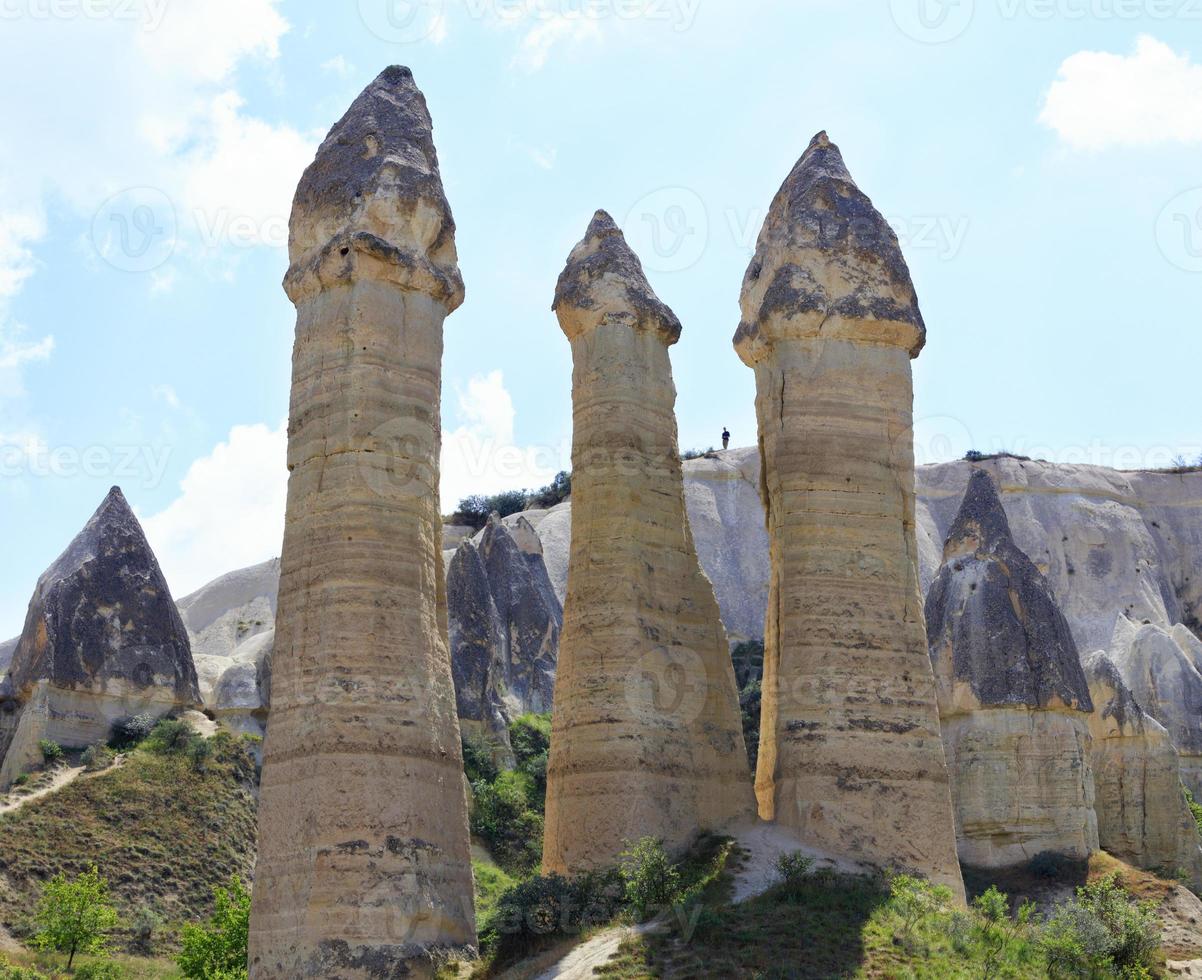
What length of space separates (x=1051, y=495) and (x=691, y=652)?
41789 mm

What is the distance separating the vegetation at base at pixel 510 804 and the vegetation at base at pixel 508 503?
81.9 ft

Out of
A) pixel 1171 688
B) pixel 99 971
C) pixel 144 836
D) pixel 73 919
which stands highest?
pixel 1171 688

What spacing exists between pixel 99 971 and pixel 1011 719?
16.0 m

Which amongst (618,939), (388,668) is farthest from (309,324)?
(618,939)

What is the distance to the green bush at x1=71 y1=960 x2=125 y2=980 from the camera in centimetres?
2186

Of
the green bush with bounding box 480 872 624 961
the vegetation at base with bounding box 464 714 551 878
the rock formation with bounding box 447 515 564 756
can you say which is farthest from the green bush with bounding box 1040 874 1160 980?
the rock formation with bounding box 447 515 564 756

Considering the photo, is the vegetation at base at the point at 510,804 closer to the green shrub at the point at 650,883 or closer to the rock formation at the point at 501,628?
the rock formation at the point at 501,628

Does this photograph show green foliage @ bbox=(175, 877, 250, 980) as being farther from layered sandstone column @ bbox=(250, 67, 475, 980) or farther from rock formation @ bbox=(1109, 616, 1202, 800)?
rock formation @ bbox=(1109, 616, 1202, 800)

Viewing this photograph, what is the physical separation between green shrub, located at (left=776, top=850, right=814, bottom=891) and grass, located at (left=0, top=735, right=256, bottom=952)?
1233cm

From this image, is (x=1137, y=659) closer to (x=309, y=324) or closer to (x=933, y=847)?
(x=933, y=847)

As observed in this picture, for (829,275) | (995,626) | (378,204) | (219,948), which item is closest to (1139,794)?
(995,626)

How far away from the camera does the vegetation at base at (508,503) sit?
62.9 meters

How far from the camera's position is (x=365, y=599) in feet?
56.4

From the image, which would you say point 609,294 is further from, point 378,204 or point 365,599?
point 365,599
